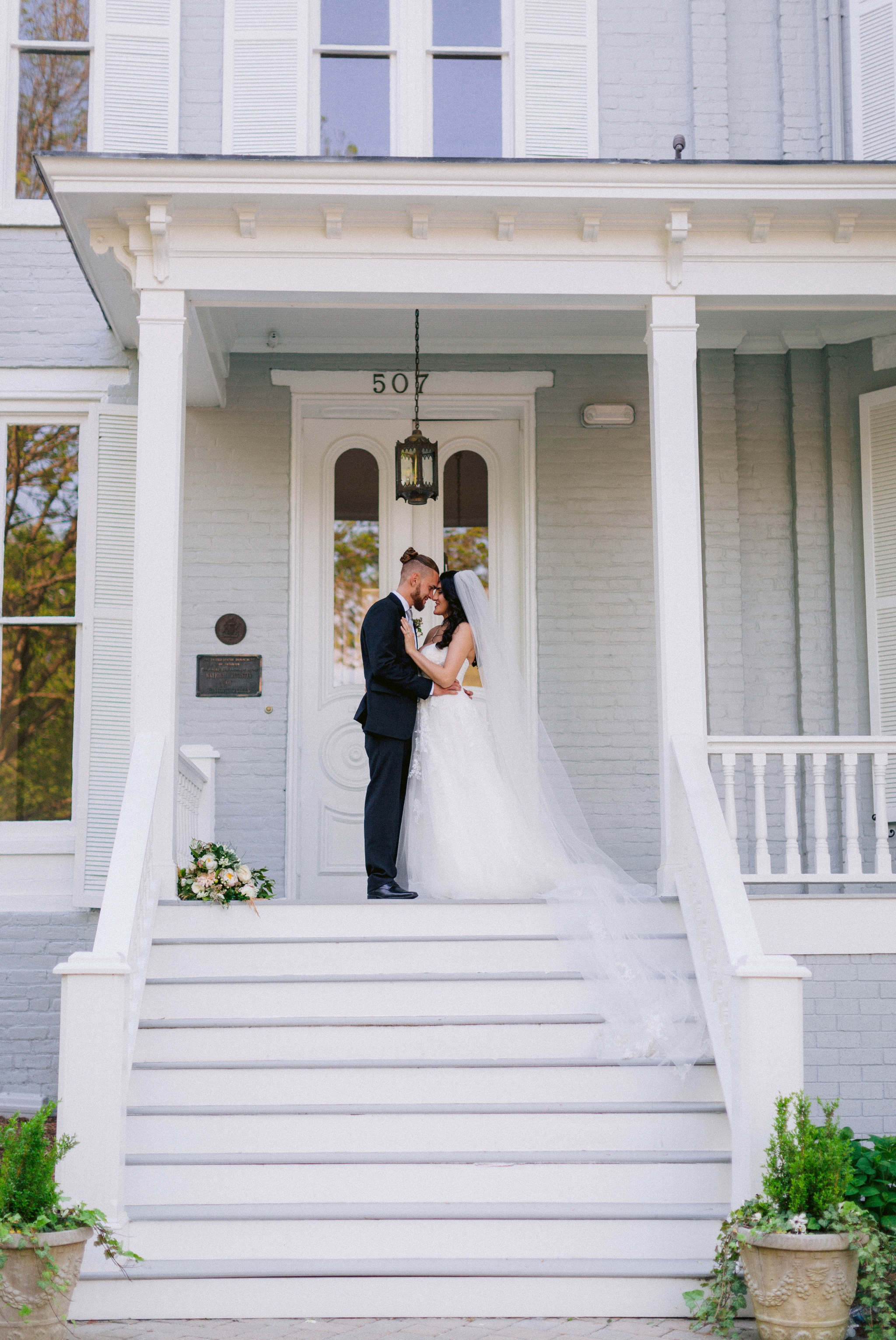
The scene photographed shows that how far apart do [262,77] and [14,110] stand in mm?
1495

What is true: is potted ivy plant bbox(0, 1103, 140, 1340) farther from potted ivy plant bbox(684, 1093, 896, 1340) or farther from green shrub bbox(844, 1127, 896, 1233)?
green shrub bbox(844, 1127, 896, 1233)

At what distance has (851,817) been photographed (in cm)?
607

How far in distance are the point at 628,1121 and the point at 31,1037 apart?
3746 millimetres

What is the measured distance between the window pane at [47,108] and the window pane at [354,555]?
2.47 metres

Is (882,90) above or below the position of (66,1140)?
above

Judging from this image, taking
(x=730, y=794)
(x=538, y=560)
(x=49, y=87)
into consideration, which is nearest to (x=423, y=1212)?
(x=730, y=794)

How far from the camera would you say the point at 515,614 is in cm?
807

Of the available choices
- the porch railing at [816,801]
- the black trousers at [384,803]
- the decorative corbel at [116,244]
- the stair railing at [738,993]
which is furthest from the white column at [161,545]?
the porch railing at [816,801]

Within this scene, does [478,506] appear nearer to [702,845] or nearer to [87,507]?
[87,507]

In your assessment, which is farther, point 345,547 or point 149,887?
point 345,547

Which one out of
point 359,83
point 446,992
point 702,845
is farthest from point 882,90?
point 446,992

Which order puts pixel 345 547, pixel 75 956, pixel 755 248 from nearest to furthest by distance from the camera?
pixel 75 956, pixel 755 248, pixel 345 547

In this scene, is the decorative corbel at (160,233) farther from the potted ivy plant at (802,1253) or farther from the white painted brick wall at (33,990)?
the potted ivy plant at (802,1253)

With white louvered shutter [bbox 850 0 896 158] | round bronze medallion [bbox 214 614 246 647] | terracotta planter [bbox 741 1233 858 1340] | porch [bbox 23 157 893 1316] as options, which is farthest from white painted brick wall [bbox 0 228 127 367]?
terracotta planter [bbox 741 1233 858 1340]
